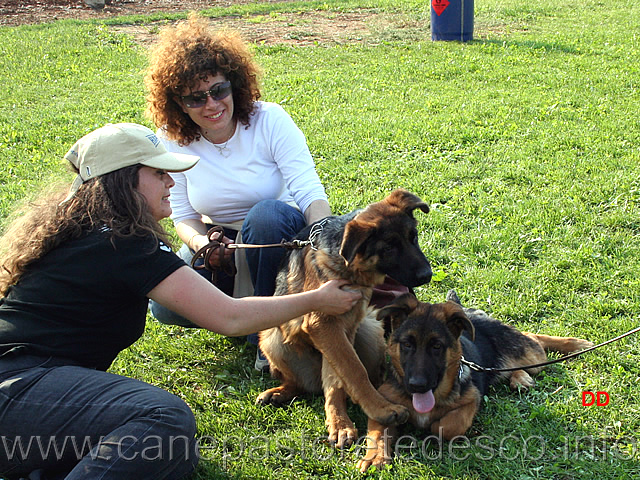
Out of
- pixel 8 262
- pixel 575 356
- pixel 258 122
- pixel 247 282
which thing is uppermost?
pixel 258 122

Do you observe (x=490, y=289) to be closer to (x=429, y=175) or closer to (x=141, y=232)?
(x=429, y=175)

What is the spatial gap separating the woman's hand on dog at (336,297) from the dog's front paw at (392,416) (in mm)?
664

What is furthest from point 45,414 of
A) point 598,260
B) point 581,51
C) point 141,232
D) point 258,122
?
point 581,51

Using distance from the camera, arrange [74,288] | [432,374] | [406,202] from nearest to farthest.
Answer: [74,288]
[432,374]
[406,202]

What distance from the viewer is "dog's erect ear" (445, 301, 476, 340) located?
3752 millimetres

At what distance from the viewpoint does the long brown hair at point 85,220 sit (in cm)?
326

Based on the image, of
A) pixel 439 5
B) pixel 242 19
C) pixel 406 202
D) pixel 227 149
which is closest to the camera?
pixel 406 202

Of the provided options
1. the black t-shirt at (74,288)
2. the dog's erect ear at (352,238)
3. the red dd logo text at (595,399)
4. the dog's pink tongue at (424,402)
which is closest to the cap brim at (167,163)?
the black t-shirt at (74,288)

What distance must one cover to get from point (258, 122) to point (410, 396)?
2.45 meters

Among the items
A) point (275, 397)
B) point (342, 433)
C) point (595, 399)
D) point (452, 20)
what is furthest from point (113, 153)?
point (452, 20)

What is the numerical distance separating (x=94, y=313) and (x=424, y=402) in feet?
6.35

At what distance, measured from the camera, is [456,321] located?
383 cm

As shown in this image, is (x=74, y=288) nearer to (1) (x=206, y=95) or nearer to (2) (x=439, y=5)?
(1) (x=206, y=95)

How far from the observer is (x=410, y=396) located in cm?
384
